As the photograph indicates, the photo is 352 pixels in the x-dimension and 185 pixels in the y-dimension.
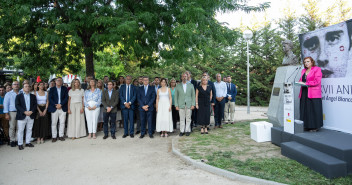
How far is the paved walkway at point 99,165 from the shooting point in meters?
4.47

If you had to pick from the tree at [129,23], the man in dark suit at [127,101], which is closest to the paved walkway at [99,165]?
the man in dark suit at [127,101]

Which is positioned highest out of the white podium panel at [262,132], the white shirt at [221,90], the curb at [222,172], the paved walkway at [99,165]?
the white shirt at [221,90]

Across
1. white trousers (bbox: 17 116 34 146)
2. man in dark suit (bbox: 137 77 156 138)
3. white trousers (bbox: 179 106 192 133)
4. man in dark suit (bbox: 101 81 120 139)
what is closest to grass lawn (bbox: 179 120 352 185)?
white trousers (bbox: 179 106 192 133)

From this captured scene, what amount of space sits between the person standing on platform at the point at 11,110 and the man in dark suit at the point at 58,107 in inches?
38.2

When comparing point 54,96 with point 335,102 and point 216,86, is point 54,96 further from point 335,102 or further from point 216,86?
point 335,102

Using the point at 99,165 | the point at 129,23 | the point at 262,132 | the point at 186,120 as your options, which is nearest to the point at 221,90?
the point at 186,120

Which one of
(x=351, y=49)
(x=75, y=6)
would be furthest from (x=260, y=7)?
(x=75, y=6)

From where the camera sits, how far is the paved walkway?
4471mm

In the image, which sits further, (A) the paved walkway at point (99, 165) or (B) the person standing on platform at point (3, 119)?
(B) the person standing on platform at point (3, 119)

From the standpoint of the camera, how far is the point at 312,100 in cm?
593

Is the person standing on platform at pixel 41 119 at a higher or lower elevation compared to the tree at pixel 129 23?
lower

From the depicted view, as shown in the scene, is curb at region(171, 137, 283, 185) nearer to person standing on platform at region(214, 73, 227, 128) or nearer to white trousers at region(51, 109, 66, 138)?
person standing on platform at region(214, 73, 227, 128)

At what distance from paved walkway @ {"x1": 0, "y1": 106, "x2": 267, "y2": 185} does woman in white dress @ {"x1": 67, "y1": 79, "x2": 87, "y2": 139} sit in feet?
2.24

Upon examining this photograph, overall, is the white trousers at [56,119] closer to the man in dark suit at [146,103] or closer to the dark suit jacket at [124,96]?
the dark suit jacket at [124,96]
